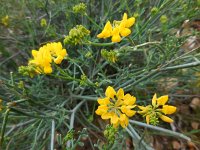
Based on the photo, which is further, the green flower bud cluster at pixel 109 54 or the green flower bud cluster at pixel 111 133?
the green flower bud cluster at pixel 109 54

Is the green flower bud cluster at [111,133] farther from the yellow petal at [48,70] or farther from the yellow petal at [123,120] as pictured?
the yellow petal at [48,70]

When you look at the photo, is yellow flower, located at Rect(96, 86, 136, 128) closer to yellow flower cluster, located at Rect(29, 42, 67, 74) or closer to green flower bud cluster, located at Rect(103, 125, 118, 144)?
green flower bud cluster, located at Rect(103, 125, 118, 144)

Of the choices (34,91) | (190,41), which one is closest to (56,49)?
(34,91)

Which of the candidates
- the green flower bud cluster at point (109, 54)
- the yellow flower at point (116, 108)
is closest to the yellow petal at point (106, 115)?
the yellow flower at point (116, 108)

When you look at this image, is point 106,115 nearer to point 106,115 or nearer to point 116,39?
point 106,115

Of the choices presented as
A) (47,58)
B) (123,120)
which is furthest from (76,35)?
(123,120)

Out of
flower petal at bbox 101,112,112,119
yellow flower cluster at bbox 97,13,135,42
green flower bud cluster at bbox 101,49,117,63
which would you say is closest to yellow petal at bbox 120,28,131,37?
yellow flower cluster at bbox 97,13,135,42

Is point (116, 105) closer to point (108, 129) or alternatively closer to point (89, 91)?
point (108, 129)
